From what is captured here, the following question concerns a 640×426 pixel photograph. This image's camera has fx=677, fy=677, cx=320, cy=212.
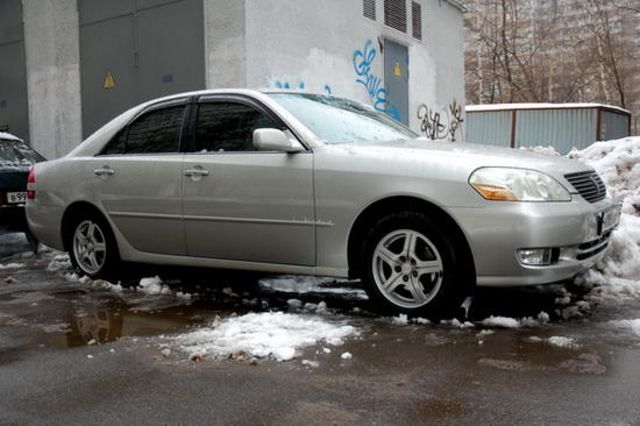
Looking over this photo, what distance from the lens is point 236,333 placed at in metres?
3.86

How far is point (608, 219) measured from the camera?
14.8 feet

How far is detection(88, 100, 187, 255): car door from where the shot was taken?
5.19 meters

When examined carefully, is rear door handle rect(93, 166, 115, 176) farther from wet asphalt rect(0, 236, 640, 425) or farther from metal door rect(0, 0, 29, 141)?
metal door rect(0, 0, 29, 141)

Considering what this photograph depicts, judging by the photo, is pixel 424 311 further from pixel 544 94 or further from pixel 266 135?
pixel 544 94

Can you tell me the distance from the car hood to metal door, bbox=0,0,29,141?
9.52 meters

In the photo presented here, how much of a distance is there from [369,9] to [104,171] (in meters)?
7.49

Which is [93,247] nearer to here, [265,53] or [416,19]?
[265,53]

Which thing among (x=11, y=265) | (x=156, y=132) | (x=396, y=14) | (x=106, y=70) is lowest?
(x=11, y=265)

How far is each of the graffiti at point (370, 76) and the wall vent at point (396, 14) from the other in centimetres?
86

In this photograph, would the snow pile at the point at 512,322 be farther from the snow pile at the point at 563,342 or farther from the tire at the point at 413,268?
the snow pile at the point at 563,342

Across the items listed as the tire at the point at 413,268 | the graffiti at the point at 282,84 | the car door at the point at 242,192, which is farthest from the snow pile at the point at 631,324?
the graffiti at the point at 282,84

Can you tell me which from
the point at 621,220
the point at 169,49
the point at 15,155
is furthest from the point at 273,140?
the point at 169,49

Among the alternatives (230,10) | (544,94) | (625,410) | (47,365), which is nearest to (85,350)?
(47,365)

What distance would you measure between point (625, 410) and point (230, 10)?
24.9ft
